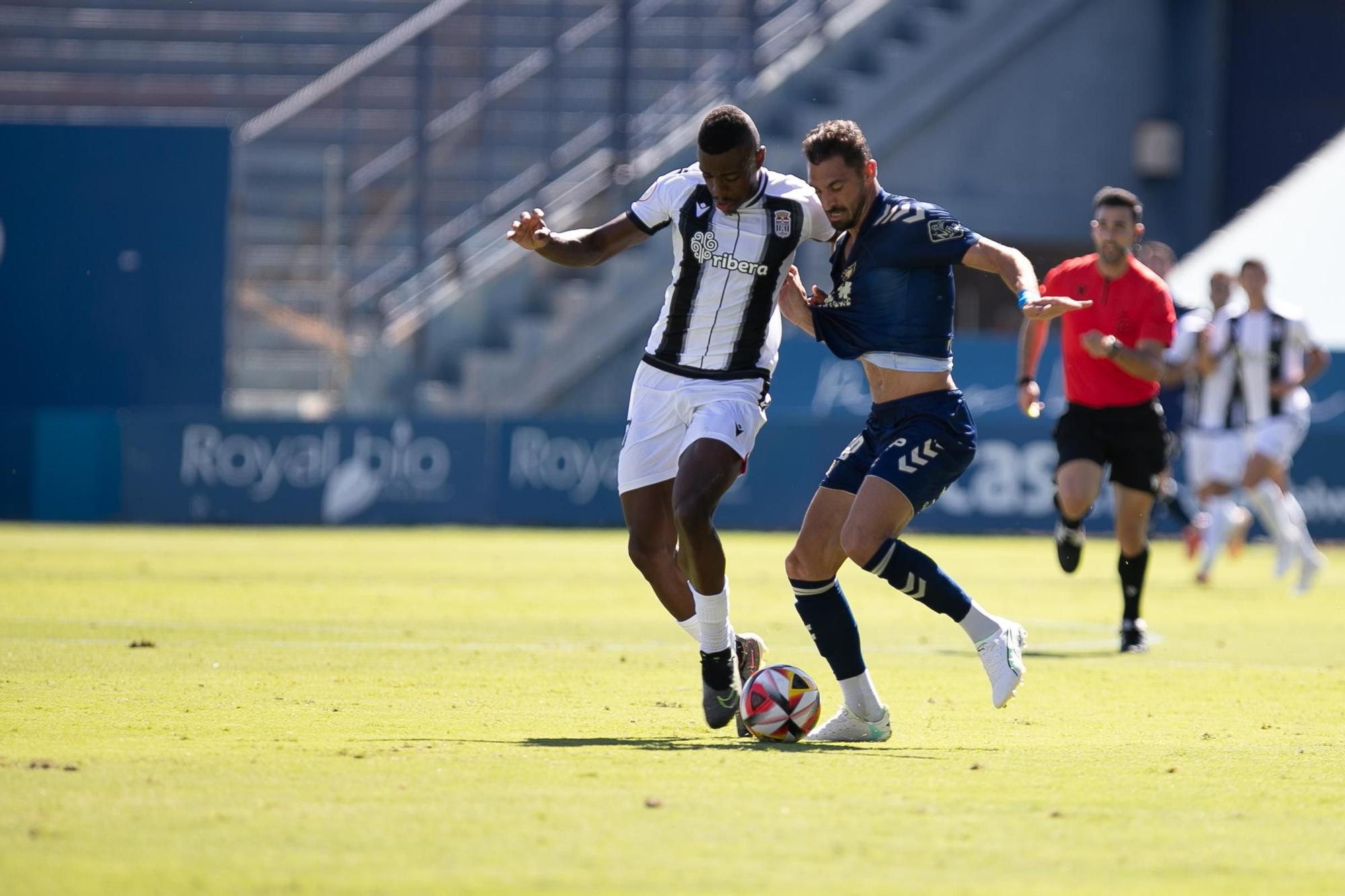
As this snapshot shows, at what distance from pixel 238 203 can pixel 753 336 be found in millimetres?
19578

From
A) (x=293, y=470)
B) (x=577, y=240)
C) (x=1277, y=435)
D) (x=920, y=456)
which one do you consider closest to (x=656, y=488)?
(x=577, y=240)

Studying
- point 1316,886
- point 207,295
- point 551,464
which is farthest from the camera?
point 207,295

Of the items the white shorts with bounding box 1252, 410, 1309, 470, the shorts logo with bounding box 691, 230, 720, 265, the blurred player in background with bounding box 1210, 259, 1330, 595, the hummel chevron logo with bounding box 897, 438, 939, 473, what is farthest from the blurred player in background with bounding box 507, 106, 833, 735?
the white shorts with bounding box 1252, 410, 1309, 470

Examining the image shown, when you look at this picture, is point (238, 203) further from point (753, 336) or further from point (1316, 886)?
point (1316, 886)

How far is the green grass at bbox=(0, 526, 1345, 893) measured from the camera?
4594mm

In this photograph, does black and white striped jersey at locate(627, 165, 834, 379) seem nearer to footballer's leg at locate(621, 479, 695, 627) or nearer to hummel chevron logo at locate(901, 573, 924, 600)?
footballer's leg at locate(621, 479, 695, 627)

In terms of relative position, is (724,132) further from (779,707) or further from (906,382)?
(779,707)

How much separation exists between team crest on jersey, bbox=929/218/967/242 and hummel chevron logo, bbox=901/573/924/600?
1.25 m

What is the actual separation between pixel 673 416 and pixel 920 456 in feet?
3.49

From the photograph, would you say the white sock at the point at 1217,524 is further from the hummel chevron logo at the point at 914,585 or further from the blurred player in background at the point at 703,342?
the hummel chevron logo at the point at 914,585

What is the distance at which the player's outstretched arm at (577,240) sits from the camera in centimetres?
768

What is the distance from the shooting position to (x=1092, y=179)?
31.4m

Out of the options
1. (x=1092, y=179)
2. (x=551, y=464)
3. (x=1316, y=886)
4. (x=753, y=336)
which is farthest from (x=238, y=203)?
(x=1316, y=886)

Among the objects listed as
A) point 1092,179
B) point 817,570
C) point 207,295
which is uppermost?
point 1092,179
